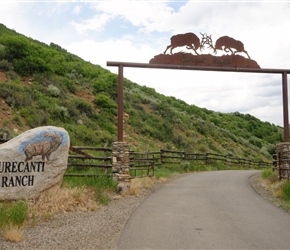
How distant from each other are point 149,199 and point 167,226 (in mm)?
3700

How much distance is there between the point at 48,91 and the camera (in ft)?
82.1

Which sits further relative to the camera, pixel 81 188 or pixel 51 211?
pixel 81 188

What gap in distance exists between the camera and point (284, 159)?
558 inches

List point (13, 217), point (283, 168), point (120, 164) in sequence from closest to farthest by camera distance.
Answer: point (13, 217), point (120, 164), point (283, 168)

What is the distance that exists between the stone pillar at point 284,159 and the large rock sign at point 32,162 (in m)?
8.71

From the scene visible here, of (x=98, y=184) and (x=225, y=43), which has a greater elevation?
(x=225, y=43)

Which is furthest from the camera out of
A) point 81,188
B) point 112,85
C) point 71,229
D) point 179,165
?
point 112,85

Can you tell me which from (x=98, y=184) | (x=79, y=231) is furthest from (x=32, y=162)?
(x=98, y=184)

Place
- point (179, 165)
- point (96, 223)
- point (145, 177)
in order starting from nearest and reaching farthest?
point (96, 223)
point (145, 177)
point (179, 165)

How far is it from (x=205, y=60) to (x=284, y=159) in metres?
4.99

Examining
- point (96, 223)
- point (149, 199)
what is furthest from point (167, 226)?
point (149, 199)

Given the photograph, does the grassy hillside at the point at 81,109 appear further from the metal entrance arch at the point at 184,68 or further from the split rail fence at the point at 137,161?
the metal entrance arch at the point at 184,68

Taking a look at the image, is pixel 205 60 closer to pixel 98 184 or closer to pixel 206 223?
pixel 98 184

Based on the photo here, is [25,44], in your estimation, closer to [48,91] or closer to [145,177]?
[48,91]
